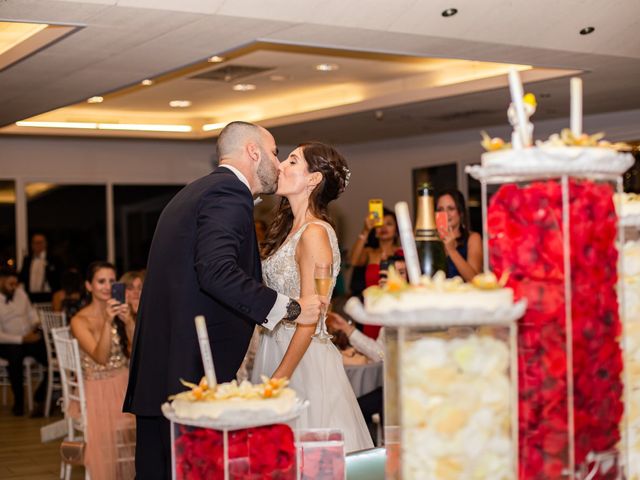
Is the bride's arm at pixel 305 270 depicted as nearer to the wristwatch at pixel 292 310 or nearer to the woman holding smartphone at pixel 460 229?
the wristwatch at pixel 292 310

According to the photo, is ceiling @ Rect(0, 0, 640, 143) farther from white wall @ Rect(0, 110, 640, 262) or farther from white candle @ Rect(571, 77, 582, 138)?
white candle @ Rect(571, 77, 582, 138)

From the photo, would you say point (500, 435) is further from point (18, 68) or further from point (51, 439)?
point (51, 439)

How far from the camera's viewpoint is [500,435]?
5.38 ft

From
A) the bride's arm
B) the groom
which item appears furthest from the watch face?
the bride's arm

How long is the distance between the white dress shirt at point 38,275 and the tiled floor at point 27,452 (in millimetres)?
3194

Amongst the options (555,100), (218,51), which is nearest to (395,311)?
(218,51)

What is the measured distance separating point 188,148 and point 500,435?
1147 centimetres

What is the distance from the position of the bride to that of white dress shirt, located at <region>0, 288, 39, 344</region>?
592cm

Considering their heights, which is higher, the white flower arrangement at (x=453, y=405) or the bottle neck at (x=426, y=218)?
the bottle neck at (x=426, y=218)

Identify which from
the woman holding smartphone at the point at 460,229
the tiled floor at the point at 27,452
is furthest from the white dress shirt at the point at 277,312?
the tiled floor at the point at 27,452

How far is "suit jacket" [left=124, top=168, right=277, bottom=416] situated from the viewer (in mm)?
2586

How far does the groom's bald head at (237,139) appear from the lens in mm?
2936

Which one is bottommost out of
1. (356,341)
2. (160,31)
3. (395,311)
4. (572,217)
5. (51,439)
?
(51,439)

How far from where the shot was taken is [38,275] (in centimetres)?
1163
